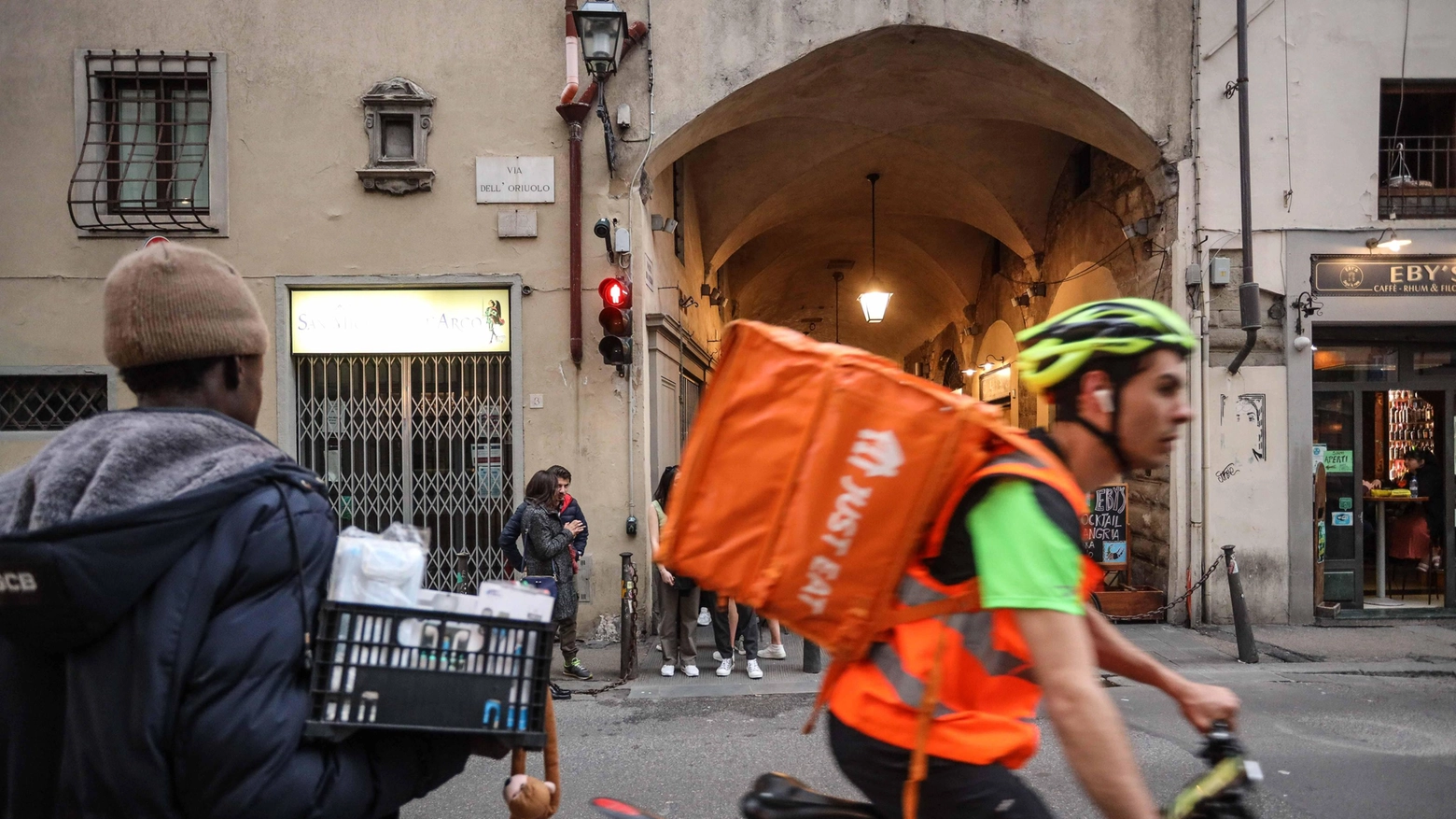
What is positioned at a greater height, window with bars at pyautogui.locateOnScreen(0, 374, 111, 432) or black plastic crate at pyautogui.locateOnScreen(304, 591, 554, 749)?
window with bars at pyautogui.locateOnScreen(0, 374, 111, 432)

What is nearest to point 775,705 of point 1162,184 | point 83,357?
point 1162,184

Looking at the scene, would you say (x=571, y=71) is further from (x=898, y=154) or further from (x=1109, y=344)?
(x=1109, y=344)

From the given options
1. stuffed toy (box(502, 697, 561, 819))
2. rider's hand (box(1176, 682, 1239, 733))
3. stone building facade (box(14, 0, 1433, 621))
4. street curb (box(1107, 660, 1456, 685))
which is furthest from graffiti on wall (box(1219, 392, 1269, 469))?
stuffed toy (box(502, 697, 561, 819))

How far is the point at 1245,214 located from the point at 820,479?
29.7ft

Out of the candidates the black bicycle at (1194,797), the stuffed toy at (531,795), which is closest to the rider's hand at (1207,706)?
the black bicycle at (1194,797)

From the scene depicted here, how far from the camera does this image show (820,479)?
1642 millimetres

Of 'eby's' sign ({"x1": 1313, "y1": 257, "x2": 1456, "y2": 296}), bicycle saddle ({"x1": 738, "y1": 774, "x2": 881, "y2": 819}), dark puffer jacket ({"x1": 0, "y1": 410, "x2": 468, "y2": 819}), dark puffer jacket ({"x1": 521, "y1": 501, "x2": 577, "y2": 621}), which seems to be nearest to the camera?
dark puffer jacket ({"x1": 0, "y1": 410, "x2": 468, "y2": 819})

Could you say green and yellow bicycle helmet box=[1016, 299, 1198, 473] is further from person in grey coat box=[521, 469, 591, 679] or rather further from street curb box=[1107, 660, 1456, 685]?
street curb box=[1107, 660, 1456, 685]

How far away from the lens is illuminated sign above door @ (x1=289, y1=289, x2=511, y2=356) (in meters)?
8.93

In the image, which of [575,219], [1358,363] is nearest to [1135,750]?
[575,219]

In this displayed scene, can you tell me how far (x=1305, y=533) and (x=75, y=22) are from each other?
1344cm

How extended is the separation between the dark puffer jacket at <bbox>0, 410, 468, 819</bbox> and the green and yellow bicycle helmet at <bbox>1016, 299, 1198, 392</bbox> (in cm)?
136

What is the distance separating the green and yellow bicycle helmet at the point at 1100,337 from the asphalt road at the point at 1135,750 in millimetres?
3321

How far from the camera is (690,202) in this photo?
41.9 feet
